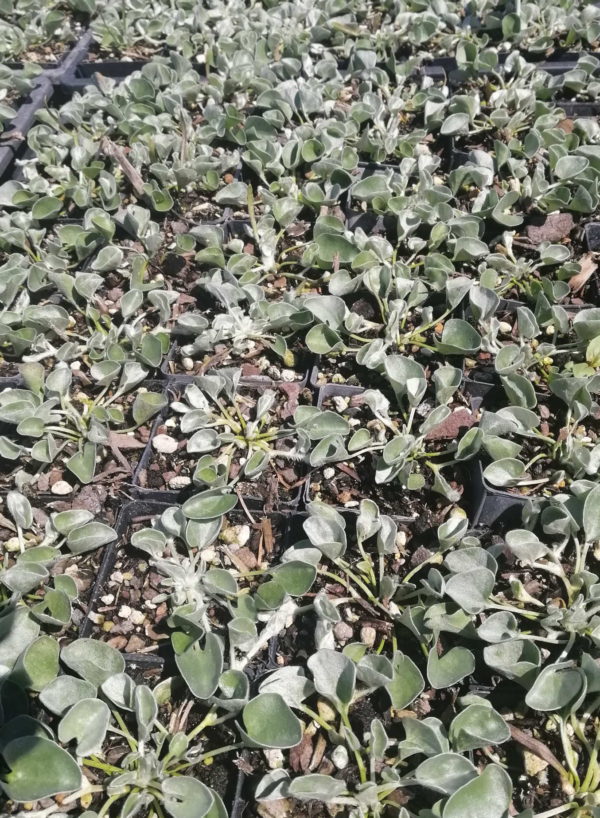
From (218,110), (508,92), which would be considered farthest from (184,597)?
(508,92)

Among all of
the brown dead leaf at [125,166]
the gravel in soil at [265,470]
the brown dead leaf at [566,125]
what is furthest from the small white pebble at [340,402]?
the brown dead leaf at [566,125]

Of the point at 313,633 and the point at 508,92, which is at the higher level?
the point at 508,92

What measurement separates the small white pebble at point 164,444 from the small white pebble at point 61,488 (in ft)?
0.77

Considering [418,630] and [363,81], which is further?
[363,81]

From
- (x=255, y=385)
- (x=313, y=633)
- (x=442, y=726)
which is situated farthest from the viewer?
(x=255, y=385)

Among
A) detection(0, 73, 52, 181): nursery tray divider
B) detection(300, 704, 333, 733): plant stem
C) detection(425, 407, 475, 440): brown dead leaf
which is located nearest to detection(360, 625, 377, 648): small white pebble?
detection(300, 704, 333, 733): plant stem

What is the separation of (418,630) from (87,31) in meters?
3.51

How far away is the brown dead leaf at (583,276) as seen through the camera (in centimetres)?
197

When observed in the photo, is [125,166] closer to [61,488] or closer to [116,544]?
[61,488]

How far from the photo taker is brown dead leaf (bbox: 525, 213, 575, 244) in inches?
82.5

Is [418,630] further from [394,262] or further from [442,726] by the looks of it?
[394,262]

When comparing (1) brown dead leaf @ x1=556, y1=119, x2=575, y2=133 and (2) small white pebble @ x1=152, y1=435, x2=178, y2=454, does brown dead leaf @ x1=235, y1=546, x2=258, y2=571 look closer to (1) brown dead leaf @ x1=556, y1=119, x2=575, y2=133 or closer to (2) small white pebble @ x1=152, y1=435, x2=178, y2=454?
(2) small white pebble @ x1=152, y1=435, x2=178, y2=454

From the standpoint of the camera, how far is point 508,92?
2.52m

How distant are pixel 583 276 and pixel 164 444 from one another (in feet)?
4.43
